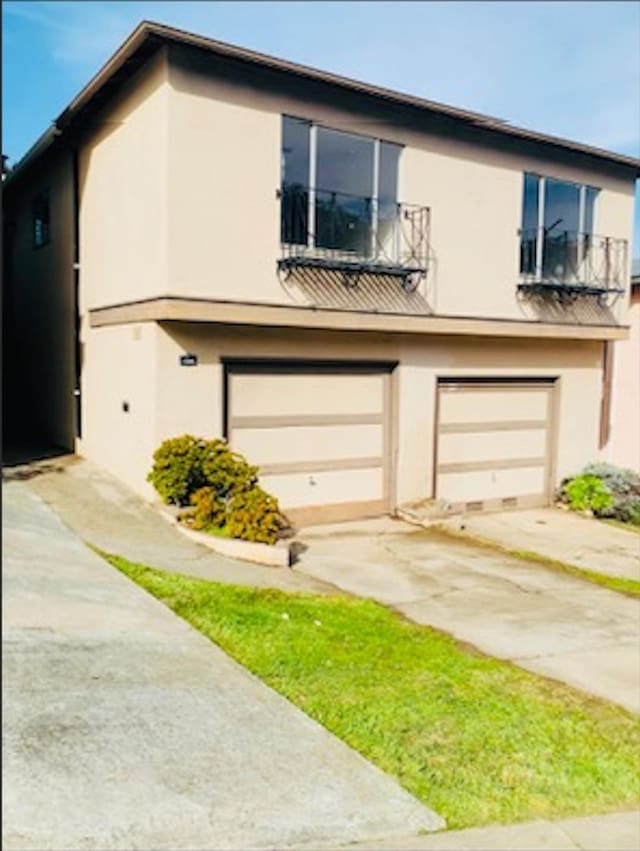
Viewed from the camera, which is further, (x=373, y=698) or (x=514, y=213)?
(x=514, y=213)

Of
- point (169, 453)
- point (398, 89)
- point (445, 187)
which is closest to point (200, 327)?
point (169, 453)

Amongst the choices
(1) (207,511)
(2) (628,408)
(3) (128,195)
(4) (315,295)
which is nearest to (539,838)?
(2) (628,408)

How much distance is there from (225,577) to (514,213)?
26.8ft

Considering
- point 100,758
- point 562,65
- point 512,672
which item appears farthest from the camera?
point 512,672

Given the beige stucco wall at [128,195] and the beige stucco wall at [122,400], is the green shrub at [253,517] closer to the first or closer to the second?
the beige stucco wall at [122,400]

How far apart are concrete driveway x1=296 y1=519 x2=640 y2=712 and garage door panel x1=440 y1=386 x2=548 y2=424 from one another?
2.42 metres

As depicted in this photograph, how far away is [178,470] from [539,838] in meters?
6.57

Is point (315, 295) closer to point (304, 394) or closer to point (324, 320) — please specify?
point (324, 320)

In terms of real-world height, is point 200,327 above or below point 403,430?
above

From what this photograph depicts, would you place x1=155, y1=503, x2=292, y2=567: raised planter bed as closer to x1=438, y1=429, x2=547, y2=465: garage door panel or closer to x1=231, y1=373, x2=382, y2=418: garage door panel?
x1=231, y1=373, x2=382, y2=418: garage door panel

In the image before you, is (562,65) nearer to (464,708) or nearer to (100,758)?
(100,758)

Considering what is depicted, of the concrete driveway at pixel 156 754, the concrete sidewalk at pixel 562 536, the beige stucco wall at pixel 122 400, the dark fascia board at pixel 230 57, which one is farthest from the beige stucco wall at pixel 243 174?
the dark fascia board at pixel 230 57

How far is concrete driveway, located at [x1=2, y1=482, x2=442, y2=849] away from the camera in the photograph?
331 centimetres

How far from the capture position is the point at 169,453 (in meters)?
9.35
